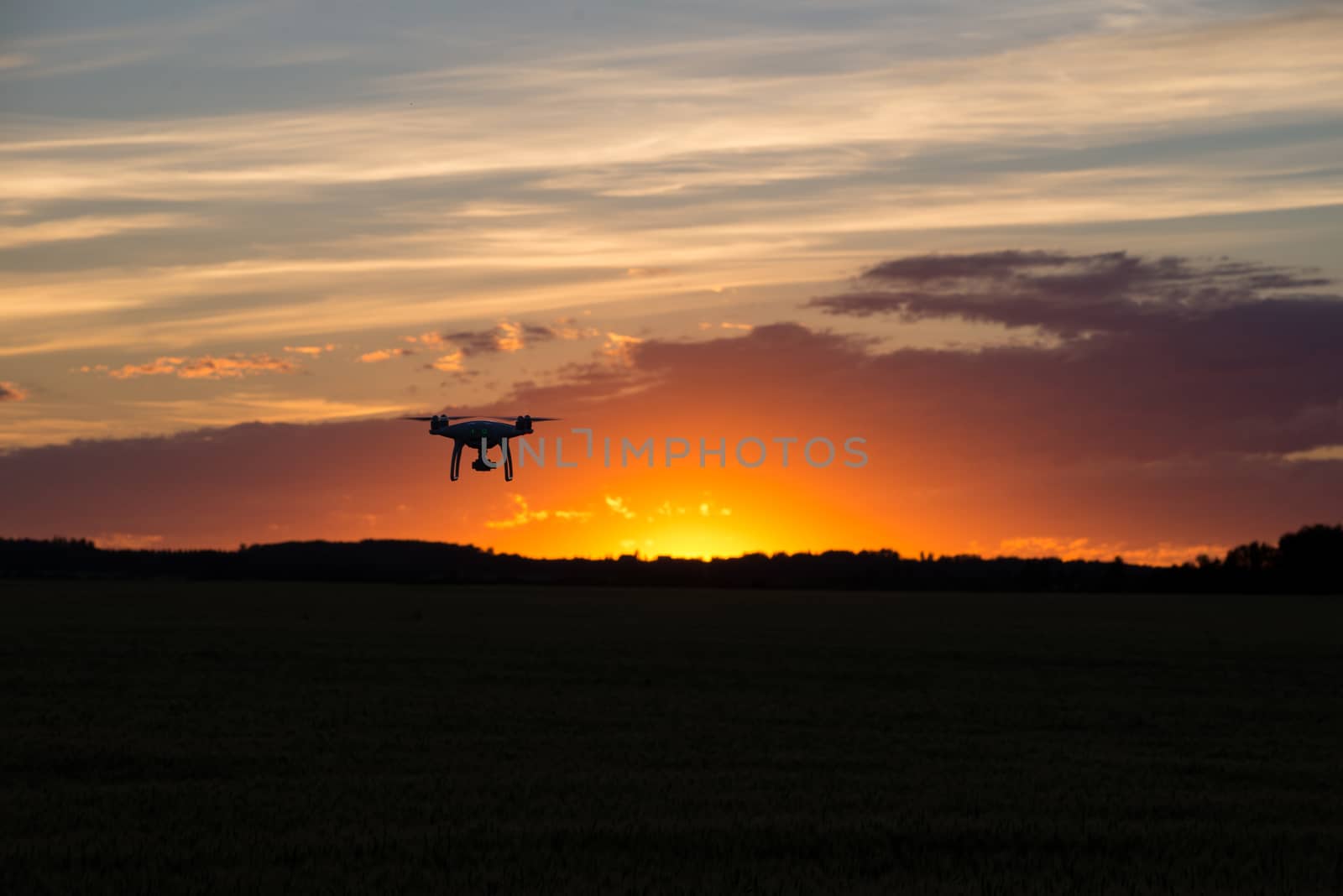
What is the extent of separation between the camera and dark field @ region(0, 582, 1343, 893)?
2164 centimetres

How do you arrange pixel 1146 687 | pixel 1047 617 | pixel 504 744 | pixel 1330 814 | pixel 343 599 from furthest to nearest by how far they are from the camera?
pixel 343 599 → pixel 1047 617 → pixel 1146 687 → pixel 504 744 → pixel 1330 814

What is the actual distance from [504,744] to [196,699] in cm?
1285

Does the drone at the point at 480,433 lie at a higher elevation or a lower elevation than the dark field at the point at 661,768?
higher

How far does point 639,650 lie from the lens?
67.0 metres

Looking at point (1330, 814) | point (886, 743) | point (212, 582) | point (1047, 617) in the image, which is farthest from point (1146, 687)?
point (212, 582)

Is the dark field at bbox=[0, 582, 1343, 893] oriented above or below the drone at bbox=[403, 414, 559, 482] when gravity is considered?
below

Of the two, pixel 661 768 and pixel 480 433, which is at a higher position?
pixel 480 433

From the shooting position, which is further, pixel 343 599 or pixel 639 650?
pixel 343 599

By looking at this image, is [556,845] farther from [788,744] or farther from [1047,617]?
[1047,617]

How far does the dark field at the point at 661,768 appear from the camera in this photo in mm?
21641

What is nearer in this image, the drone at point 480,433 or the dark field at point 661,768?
the drone at point 480,433

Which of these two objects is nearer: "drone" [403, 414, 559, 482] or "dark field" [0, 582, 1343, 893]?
"drone" [403, 414, 559, 482]

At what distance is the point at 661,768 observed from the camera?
31.0 meters

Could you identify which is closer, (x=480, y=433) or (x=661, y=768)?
(x=480, y=433)
